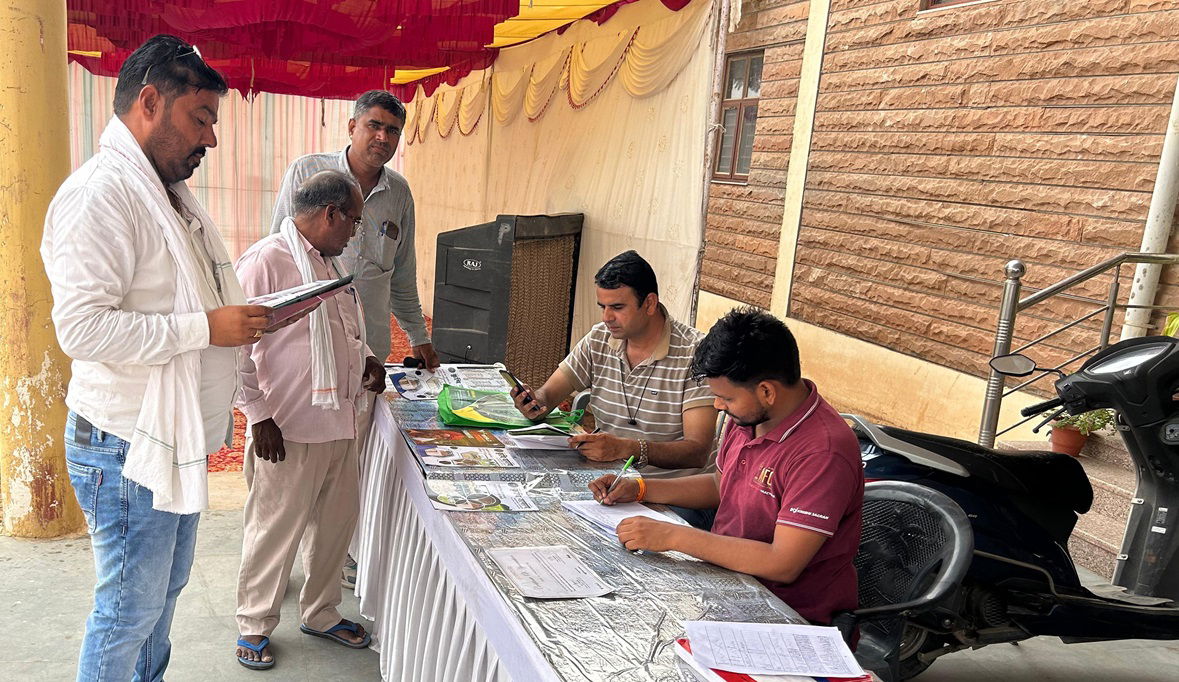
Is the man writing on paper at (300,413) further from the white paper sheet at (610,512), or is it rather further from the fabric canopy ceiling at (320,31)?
the fabric canopy ceiling at (320,31)

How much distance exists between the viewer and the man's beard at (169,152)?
6.28 ft

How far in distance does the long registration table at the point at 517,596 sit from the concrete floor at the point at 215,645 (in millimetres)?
290

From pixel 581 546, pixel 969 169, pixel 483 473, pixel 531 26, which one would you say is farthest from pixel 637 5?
pixel 581 546

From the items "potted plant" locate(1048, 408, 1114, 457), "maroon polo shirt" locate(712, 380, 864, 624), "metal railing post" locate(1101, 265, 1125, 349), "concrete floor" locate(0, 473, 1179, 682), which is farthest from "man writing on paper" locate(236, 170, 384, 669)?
"metal railing post" locate(1101, 265, 1125, 349)

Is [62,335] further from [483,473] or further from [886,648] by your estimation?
[886,648]

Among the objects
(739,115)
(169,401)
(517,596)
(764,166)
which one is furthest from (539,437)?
(739,115)

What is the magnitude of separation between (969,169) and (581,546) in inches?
195

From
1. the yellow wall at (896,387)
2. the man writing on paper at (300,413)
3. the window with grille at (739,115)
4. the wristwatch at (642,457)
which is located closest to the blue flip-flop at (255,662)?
the man writing on paper at (300,413)

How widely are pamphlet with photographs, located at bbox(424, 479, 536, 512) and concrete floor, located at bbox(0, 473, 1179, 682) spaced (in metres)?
0.96

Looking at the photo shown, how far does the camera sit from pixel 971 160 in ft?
18.9

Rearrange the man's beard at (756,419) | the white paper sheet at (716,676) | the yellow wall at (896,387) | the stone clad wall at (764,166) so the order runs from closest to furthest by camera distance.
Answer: the white paper sheet at (716,676) < the man's beard at (756,419) < the yellow wall at (896,387) < the stone clad wall at (764,166)

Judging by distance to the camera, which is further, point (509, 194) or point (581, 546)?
point (509, 194)

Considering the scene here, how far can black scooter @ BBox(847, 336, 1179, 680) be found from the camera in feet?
8.34

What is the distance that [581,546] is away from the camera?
2.00 meters
